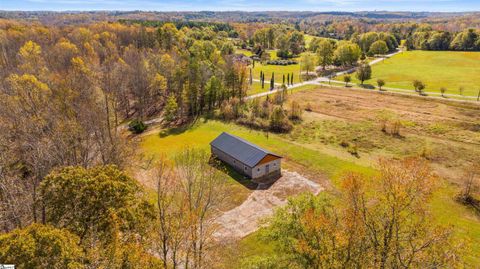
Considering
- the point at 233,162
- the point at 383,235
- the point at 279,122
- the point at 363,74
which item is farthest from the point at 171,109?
the point at 363,74

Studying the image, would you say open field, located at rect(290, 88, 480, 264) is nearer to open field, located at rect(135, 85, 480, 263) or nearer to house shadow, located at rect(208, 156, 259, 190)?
open field, located at rect(135, 85, 480, 263)

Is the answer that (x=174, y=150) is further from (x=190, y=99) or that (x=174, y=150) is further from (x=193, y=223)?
(x=193, y=223)

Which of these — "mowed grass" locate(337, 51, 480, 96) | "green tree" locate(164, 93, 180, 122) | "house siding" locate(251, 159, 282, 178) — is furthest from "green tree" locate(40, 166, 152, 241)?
"mowed grass" locate(337, 51, 480, 96)

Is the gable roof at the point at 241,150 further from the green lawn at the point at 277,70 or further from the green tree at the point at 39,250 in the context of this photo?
the green lawn at the point at 277,70

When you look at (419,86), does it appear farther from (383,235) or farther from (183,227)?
(183,227)

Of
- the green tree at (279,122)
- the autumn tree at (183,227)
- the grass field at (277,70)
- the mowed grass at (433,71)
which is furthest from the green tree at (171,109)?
the mowed grass at (433,71)
